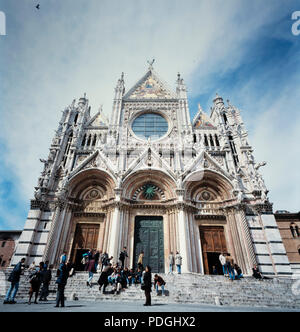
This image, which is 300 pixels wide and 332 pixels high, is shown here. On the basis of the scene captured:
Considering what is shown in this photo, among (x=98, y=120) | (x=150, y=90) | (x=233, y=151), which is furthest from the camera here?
(x=150, y=90)

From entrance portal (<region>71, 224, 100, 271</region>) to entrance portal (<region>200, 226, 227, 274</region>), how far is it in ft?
25.0

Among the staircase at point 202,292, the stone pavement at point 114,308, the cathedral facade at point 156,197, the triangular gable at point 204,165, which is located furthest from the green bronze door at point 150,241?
the stone pavement at point 114,308

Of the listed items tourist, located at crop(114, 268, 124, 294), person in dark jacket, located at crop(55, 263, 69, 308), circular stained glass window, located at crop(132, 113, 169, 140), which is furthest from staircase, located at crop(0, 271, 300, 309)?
circular stained glass window, located at crop(132, 113, 169, 140)

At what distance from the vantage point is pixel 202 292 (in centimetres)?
853

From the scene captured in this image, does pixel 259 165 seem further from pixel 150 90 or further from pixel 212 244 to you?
pixel 150 90

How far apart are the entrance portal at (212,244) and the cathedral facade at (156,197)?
0.22ft

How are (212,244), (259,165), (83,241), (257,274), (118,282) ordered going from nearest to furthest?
(118,282), (257,274), (212,244), (83,241), (259,165)

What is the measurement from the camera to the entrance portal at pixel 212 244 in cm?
1388

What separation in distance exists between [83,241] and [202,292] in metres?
8.96

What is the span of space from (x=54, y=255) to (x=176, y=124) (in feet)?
47.3

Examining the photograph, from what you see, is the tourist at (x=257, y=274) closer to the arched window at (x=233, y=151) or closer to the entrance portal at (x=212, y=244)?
the entrance portal at (x=212, y=244)

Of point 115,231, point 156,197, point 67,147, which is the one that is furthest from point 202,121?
point 115,231
